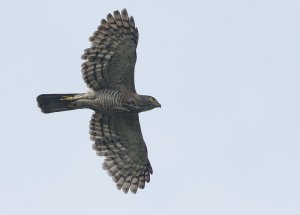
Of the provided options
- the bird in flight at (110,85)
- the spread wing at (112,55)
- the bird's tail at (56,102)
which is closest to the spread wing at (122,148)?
the bird in flight at (110,85)

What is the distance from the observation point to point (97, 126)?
Answer: 27.5 meters

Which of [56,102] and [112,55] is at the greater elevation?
[112,55]

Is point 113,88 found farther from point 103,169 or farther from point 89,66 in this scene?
point 103,169

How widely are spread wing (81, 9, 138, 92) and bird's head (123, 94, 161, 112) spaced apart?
0.32 metres

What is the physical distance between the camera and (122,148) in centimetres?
2814

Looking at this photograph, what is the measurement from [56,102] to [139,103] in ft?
7.25

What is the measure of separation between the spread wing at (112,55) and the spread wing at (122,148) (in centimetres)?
127

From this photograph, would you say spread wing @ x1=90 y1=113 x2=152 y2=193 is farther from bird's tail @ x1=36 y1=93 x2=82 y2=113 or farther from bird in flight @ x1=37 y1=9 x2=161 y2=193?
bird's tail @ x1=36 y1=93 x2=82 y2=113

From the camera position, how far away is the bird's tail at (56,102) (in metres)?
26.7

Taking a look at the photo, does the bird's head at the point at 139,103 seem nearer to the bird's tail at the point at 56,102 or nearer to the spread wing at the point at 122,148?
the spread wing at the point at 122,148

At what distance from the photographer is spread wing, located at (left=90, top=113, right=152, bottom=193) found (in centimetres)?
2753

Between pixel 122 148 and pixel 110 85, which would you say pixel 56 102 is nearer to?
pixel 110 85

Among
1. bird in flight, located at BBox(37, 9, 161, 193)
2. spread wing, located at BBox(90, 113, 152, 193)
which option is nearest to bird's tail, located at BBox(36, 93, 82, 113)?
bird in flight, located at BBox(37, 9, 161, 193)

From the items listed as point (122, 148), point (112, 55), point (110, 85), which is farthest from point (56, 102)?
point (122, 148)
